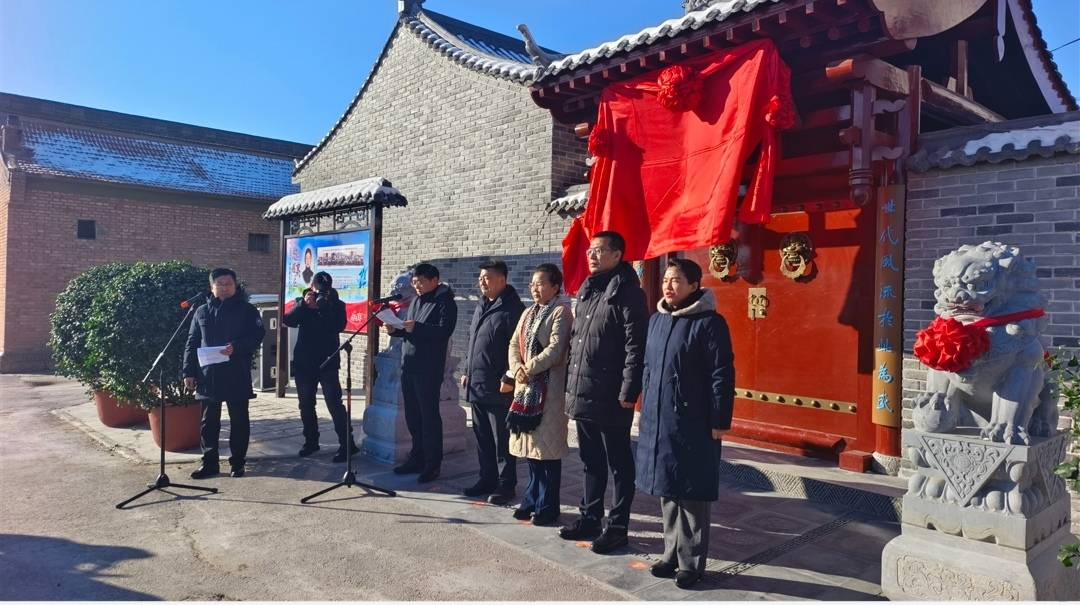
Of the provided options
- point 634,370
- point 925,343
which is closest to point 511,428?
point 634,370

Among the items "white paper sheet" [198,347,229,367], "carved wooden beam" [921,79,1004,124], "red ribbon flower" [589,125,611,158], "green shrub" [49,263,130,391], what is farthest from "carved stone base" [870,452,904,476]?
"green shrub" [49,263,130,391]

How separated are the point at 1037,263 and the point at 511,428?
11.8ft

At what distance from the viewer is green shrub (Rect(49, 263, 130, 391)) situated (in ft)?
25.6

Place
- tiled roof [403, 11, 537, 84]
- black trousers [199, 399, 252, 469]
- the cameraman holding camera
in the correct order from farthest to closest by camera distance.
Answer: tiled roof [403, 11, 537, 84] → the cameraman holding camera → black trousers [199, 399, 252, 469]

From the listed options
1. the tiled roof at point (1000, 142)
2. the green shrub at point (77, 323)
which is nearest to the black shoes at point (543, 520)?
the tiled roof at point (1000, 142)

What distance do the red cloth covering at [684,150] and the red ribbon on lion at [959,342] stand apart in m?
2.05

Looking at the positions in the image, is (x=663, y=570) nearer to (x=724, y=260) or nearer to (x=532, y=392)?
(x=532, y=392)

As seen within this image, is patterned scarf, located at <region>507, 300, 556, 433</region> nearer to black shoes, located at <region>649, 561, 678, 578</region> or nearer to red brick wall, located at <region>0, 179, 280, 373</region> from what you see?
black shoes, located at <region>649, 561, 678, 578</region>

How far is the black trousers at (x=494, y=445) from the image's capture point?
205 inches

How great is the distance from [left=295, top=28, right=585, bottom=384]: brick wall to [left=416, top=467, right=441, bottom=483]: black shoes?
138 inches

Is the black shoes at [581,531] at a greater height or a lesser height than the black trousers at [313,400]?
lesser

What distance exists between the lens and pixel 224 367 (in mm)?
5859

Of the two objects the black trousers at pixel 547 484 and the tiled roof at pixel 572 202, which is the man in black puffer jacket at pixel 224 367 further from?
the tiled roof at pixel 572 202

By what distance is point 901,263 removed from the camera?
5.22 m
